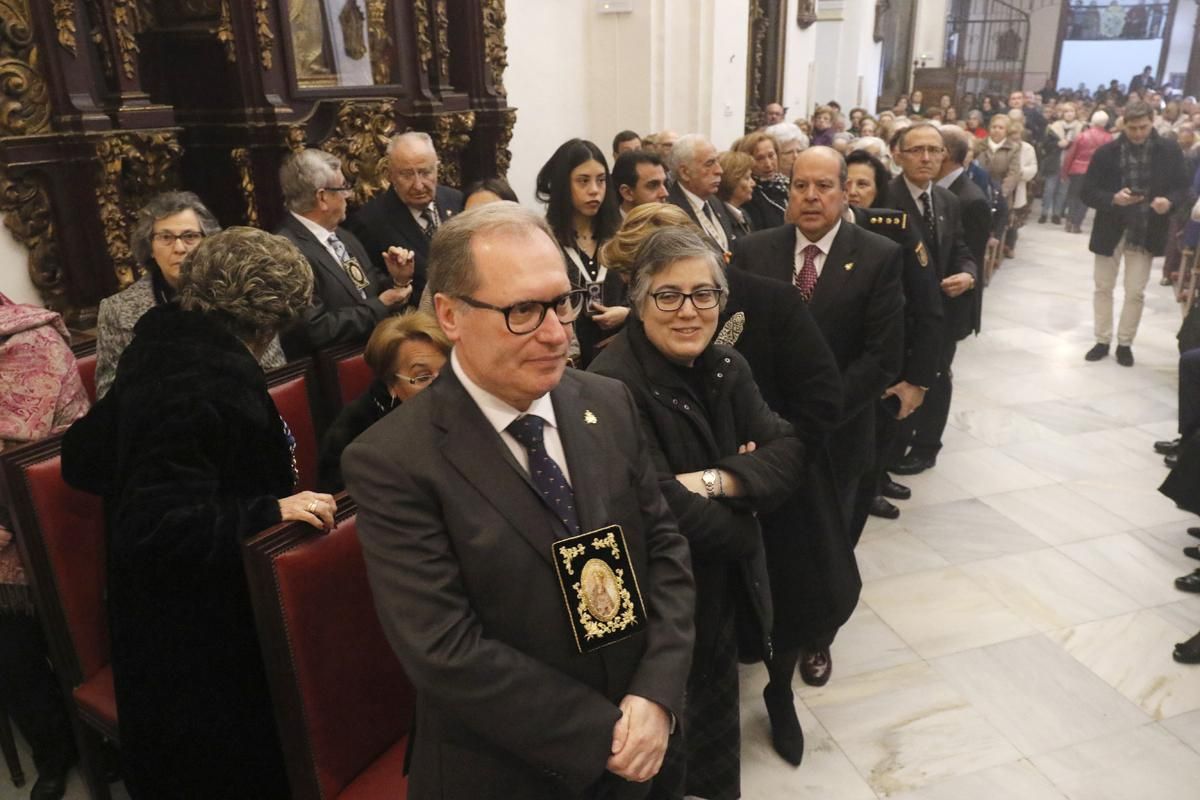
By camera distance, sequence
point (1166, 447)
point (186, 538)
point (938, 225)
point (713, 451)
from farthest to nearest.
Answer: point (1166, 447) → point (938, 225) → point (713, 451) → point (186, 538)

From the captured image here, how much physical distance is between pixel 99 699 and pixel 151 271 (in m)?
1.15

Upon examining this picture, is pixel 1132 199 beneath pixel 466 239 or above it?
beneath

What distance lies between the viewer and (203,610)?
1.85m

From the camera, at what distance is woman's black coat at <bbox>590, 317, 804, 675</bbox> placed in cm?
197

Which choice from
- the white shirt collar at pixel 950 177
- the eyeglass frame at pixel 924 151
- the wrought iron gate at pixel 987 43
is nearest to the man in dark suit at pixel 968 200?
the white shirt collar at pixel 950 177

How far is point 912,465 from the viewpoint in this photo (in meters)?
4.78

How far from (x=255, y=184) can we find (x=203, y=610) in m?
2.70

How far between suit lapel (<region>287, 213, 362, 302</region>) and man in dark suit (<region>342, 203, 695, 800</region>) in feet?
6.35

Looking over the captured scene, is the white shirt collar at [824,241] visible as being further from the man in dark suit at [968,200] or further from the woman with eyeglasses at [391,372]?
the man in dark suit at [968,200]

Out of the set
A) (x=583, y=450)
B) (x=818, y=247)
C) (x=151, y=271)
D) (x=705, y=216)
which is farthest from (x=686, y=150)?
(x=583, y=450)

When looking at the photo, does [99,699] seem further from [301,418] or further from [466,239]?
[466,239]

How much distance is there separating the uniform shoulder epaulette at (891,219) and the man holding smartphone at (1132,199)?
11.0 feet

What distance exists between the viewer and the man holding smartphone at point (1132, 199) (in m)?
5.95

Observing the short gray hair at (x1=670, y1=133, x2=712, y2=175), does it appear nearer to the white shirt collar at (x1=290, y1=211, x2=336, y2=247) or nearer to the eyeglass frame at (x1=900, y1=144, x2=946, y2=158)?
the eyeglass frame at (x1=900, y1=144, x2=946, y2=158)
